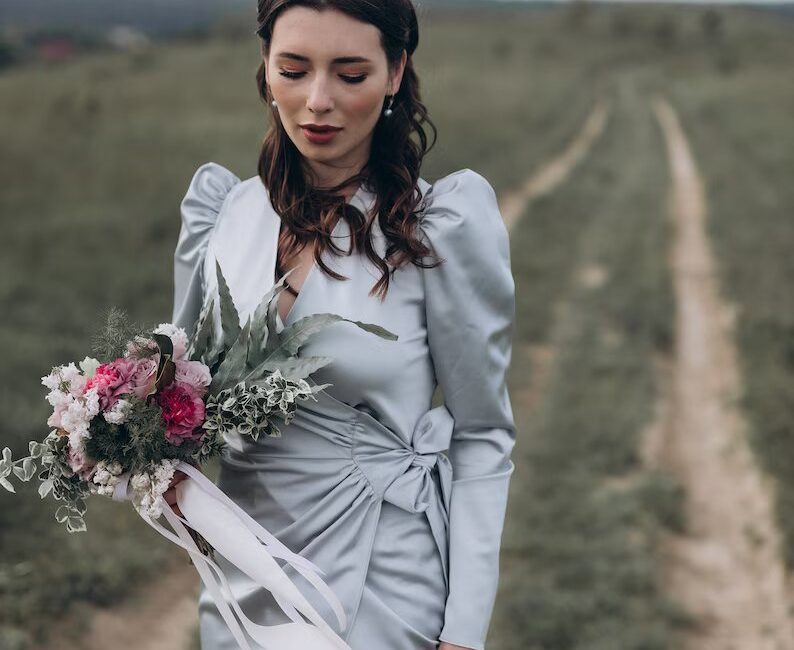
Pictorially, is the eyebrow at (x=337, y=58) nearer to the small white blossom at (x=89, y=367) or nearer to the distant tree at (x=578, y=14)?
the small white blossom at (x=89, y=367)

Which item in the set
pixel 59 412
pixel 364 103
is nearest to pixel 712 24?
pixel 364 103

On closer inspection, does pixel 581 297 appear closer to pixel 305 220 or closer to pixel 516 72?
pixel 305 220

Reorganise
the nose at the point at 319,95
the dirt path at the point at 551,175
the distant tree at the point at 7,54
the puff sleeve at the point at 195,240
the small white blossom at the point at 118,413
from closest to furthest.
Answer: the small white blossom at the point at 118,413 → the nose at the point at 319,95 → the puff sleeve at the point at 195,240 → the dirt path at the point at 551,175 → the distant tree at the point at 7,54

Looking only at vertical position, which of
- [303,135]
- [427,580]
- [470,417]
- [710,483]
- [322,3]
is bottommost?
[710,483]

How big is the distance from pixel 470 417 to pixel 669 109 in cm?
2922

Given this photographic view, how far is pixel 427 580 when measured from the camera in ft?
6.40

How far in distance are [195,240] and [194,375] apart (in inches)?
20.6

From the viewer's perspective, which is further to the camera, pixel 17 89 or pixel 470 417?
pixel 17 89

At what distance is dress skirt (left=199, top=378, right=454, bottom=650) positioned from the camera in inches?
74.1

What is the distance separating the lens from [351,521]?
6.26 ft

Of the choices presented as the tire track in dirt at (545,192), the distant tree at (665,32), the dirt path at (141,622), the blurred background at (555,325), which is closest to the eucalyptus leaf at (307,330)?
the blurred background at (555,325)

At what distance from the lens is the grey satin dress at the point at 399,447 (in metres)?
1.90

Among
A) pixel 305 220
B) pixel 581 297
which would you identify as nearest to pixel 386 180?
pixel 305 220

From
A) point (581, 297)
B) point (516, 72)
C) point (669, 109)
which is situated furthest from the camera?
point (516, 72)
